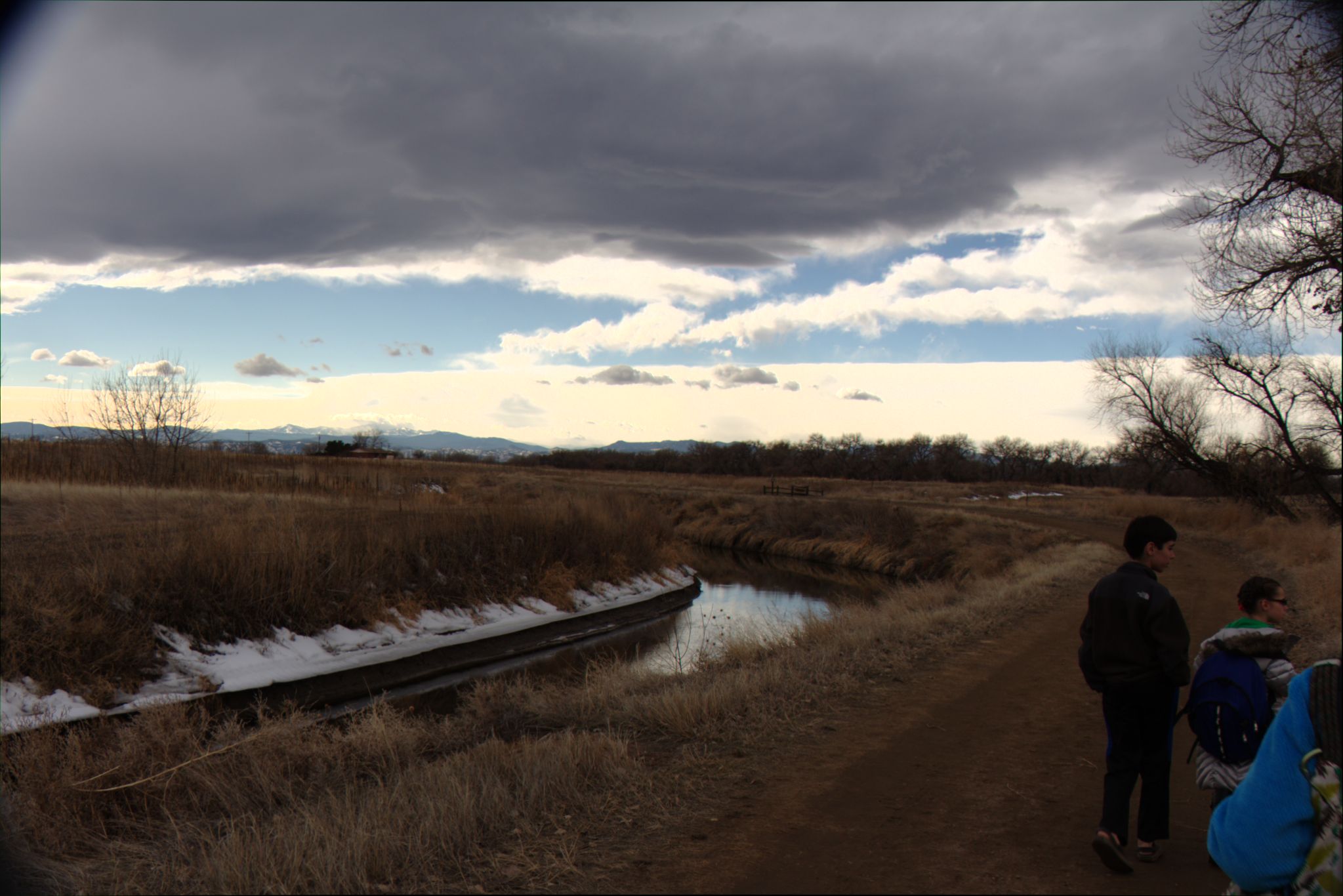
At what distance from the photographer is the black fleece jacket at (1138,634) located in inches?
160

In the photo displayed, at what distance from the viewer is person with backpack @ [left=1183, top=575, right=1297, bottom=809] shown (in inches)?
135

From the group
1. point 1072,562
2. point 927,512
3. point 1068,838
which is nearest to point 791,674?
point 1068,838

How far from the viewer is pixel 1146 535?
4359mm

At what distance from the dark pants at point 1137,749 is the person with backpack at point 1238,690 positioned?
57cm

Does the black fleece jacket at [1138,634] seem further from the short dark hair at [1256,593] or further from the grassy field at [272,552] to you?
the grassy field at [272,552]

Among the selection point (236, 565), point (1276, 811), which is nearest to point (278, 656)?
point (236, 565)

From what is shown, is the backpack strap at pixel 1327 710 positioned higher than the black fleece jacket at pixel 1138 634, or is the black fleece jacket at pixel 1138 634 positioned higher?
the backpack strap at pixel 1327 710

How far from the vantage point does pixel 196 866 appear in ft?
14.9

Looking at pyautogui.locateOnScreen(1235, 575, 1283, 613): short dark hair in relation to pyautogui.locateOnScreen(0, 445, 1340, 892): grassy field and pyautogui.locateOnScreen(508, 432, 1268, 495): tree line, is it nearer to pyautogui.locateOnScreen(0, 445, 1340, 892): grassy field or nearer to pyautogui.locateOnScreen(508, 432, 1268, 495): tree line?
pyautogui.locateOnScreen(0, 445, 1340, 892): grassy field

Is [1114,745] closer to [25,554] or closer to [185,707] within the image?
[185,707]

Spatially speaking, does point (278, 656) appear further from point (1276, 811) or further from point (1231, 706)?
point (1276, 811)

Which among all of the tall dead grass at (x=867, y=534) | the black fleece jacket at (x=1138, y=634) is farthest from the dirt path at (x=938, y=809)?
the tall dead grass at (x=867, y=534)

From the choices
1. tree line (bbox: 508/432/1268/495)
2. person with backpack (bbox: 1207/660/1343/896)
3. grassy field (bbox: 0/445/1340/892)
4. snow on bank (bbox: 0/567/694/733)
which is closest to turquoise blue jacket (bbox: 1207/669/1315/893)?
person with backpack (bbox: 1207/660/1343/896)

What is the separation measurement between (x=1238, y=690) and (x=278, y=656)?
1439cm
